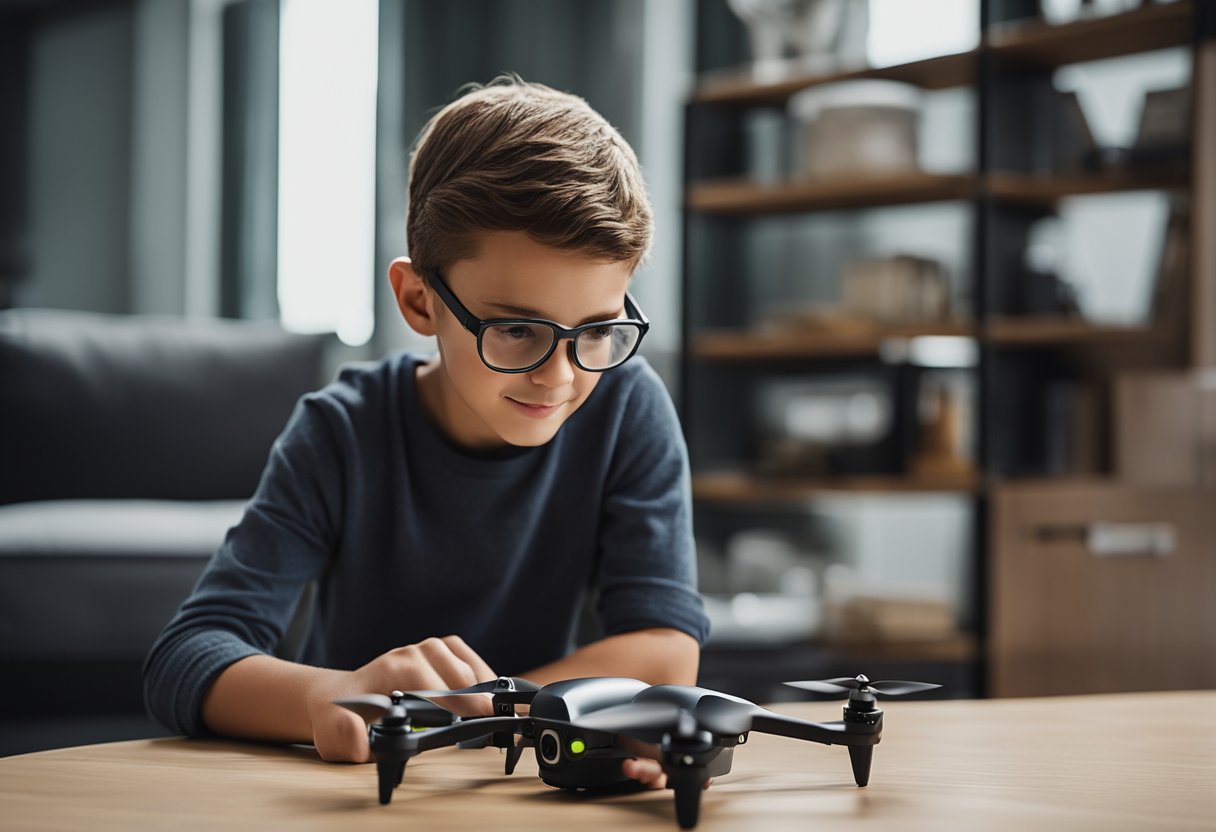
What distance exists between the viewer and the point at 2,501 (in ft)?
9.08

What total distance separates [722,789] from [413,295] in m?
0.57

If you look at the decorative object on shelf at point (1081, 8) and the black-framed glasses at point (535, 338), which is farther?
the decorative object on shelf at point (1081, 8)

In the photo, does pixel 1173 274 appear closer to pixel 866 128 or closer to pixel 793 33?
pixel 866 128

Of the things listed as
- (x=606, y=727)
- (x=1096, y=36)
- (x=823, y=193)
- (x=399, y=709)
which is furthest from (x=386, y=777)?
(x=823, y=193)

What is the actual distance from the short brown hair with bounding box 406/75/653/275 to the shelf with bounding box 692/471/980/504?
197 centimetres

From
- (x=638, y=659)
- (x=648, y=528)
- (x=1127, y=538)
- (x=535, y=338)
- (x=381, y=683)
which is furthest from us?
(x=1127, y=538)

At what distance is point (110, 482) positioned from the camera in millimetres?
2902

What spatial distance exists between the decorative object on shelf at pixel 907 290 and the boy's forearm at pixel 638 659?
2.14 metres

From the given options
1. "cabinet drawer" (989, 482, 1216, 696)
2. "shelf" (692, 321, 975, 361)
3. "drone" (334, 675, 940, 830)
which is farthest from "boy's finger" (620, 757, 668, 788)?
"shelf" (692, 321, 975, 361)

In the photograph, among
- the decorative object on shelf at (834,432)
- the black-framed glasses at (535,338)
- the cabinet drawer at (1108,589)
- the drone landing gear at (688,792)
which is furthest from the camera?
the decorative object on shelf at (834,432)

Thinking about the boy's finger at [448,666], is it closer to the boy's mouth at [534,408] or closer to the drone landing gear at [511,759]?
the drone landing gear at [511,759]

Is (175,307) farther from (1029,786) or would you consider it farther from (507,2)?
(1029,786)

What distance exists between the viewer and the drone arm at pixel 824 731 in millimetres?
693

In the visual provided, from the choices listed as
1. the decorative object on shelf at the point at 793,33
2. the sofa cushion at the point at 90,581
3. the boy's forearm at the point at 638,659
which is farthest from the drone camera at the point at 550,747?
the decorative object on shelf at the point at 793,33
